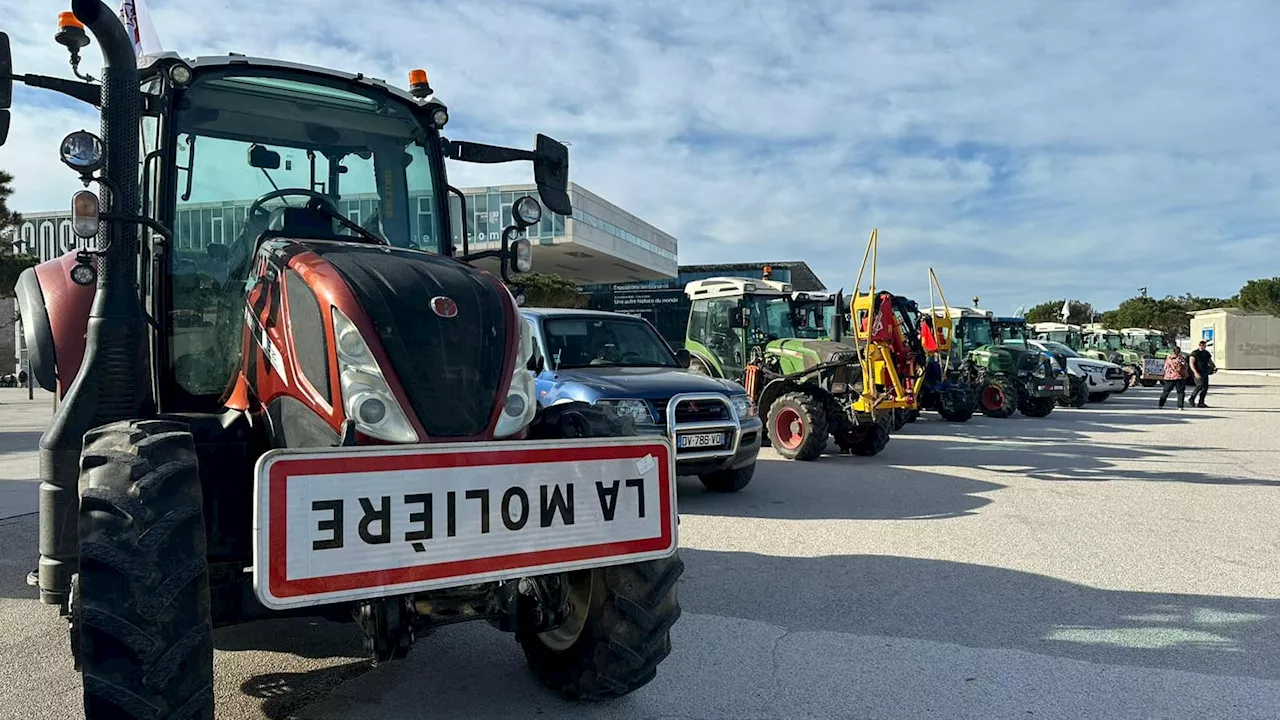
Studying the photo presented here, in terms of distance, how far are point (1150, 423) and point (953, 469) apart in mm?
8818

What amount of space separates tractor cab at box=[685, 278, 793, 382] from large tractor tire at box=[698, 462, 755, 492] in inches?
176

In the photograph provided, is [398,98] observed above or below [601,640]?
above

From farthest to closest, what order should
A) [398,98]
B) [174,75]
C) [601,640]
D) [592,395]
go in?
[592,395]
[398,98]
[174,75]
[601,640]

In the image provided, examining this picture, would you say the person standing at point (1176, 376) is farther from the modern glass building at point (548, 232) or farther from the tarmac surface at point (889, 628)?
the modern glass building at point (548, 232)

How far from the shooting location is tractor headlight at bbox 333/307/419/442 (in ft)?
9.00

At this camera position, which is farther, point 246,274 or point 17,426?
point 17,426

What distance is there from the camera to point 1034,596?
16.5 ft

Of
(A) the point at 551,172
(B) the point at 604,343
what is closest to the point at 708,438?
(B) the point at 604,343

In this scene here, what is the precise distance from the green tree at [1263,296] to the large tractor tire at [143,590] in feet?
200

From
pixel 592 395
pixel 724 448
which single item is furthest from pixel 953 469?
pixel 592 395

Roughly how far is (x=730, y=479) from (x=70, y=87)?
250 inches

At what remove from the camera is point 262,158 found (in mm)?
3975

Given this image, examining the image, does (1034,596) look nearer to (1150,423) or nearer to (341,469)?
(341,469)

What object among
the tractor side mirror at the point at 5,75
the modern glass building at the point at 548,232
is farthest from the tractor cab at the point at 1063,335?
the tractor side mirror at the point at 5,75
